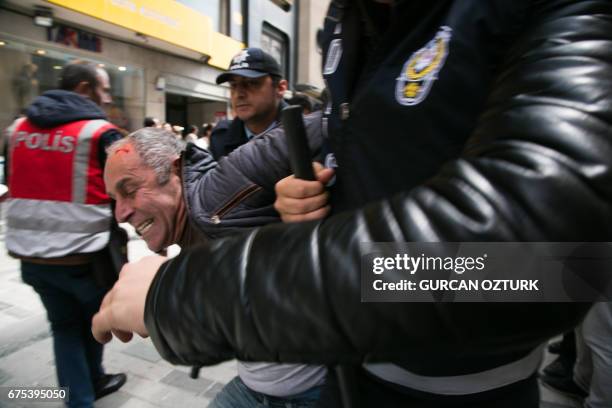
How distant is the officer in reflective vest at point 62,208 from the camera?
7.53ft

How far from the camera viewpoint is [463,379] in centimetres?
68

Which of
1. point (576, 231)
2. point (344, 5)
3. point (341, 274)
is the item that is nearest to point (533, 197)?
point (576, 231)

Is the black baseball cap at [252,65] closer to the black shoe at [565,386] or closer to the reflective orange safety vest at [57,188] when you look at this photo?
the reflective orange safety vest at [57,188]

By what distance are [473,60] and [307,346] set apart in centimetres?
44

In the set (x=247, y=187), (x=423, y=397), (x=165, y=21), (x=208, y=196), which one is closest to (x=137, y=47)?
(x=165, y=21)

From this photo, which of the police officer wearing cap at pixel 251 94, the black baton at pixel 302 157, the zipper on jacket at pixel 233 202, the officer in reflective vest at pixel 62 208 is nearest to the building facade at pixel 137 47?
the police officer wearing cap at pixel 251 94

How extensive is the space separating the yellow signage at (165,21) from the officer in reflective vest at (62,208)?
5889 millimetres

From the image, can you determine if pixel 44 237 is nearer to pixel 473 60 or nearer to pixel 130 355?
pixel 130 355

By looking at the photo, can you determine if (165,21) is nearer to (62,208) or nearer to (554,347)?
(62,208)

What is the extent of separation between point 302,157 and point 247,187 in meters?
0.45

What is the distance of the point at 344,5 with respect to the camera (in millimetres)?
777

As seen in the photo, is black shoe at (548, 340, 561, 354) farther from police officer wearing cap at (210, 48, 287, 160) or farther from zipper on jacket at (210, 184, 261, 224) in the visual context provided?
zipper on jacket at (210, 184, 261, 224)

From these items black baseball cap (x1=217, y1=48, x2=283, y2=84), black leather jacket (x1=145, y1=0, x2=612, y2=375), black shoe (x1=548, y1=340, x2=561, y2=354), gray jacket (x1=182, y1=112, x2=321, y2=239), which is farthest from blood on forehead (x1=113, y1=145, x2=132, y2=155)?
black shoe (x1=548, y1=340, x2=561, y2=354)

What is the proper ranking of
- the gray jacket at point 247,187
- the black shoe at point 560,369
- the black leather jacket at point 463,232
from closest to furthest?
the black leather jacket at point 463,232 → the gray jacket at point 247,187 → the black shoe at point 560,369
